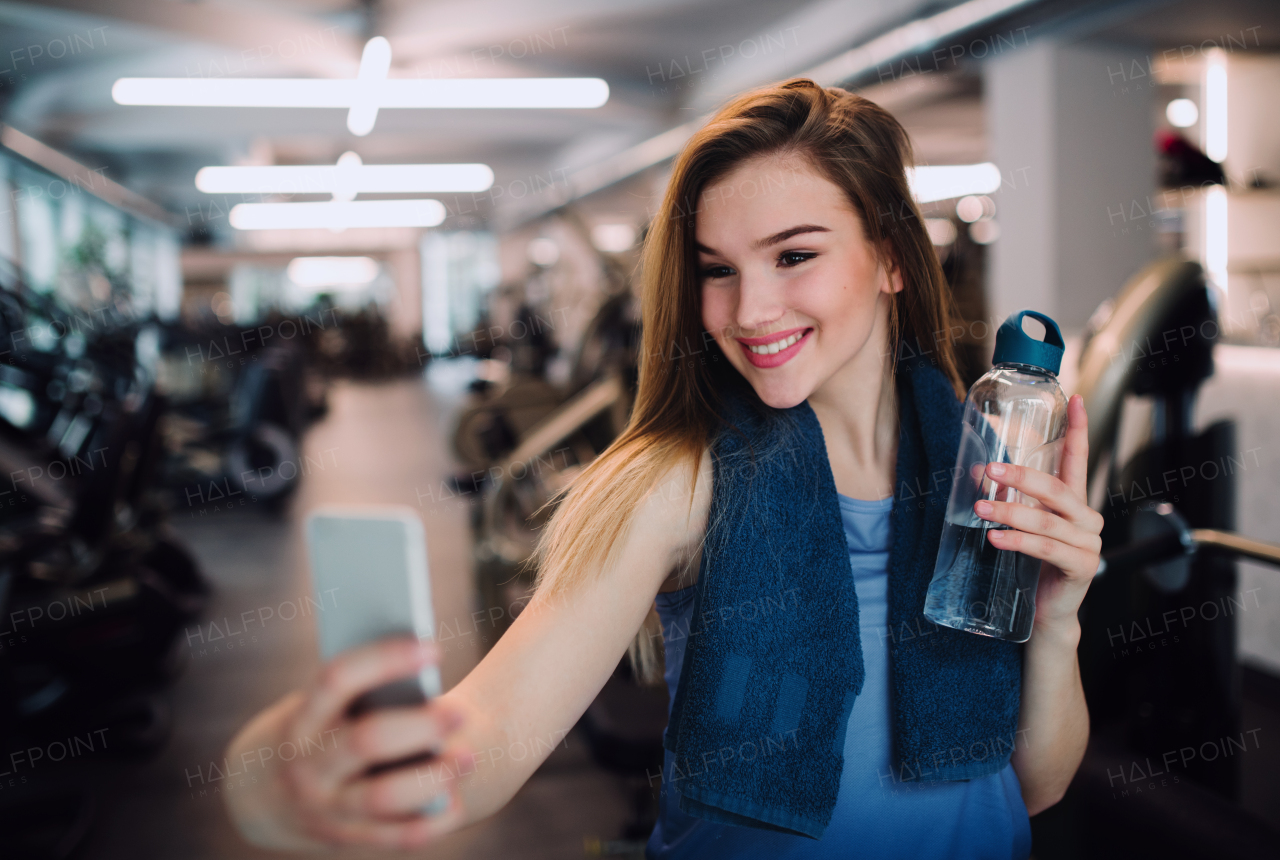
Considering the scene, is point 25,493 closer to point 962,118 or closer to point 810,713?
point 810,713

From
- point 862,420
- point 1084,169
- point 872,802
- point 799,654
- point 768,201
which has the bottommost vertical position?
point 872,802

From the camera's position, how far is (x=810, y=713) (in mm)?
858

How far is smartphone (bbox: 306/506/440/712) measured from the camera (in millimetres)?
428

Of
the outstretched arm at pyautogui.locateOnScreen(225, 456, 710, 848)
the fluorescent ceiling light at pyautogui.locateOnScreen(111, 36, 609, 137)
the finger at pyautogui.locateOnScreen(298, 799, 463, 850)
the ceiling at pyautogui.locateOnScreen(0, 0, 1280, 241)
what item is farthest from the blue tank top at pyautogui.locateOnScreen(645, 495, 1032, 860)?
the fluorescent ceiling light at pyautogui.locateOnScreen(111, 36, 609, 137)

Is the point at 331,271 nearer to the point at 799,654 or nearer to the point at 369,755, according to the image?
the point at 799,654

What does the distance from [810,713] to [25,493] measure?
11.0 ft

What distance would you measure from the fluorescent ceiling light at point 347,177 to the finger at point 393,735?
34.5ft

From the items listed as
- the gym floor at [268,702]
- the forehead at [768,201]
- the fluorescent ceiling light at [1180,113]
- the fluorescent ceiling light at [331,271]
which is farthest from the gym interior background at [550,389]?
the fluorescent ceiling light at [331,271]

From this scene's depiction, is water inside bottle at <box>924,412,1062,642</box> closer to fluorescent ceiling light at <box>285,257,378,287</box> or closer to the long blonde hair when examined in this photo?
the long blonde hair

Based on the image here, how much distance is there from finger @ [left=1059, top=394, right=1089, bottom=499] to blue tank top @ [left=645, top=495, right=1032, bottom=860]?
0.20 m

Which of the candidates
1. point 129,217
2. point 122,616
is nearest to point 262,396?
point 122,616

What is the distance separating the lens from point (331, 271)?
22.7 meters

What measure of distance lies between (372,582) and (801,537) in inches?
22.2

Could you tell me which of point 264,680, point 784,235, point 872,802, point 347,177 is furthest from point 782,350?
point 347,177
